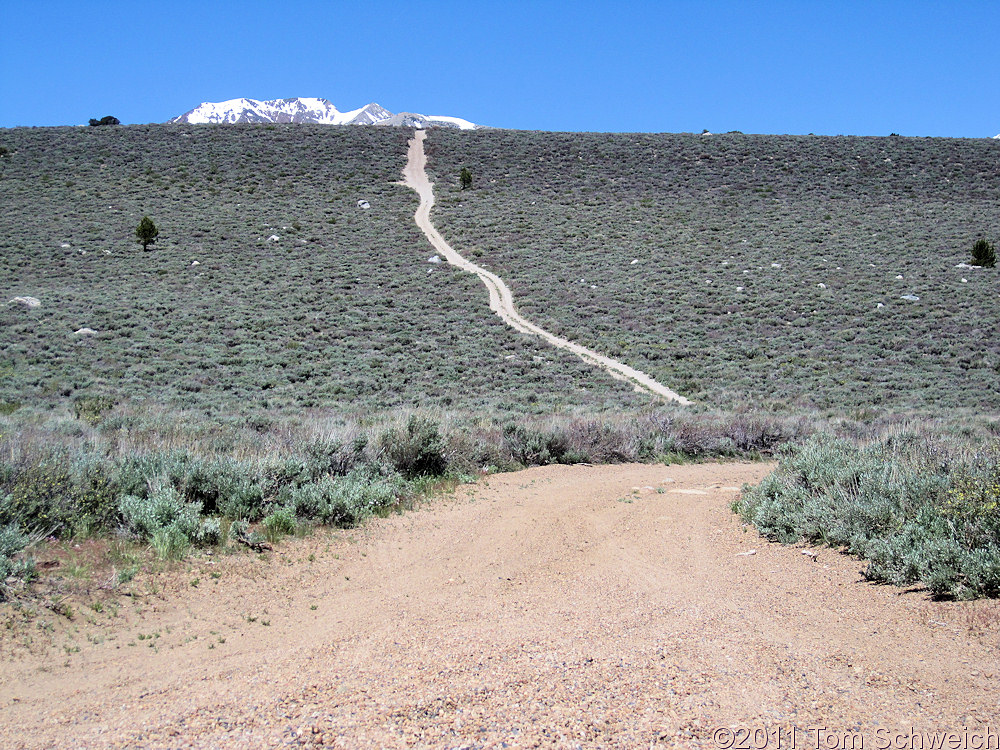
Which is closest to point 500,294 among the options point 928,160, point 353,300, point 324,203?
point 353,300

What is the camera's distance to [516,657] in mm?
3639

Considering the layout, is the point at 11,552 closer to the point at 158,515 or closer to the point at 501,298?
the point at 158,515

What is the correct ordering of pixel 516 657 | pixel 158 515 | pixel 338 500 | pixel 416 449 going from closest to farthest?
pixel 516 657, pixel 158 515, pixel 338 500, pixel 416 449

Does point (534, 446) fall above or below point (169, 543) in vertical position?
below

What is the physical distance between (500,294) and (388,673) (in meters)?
28.0

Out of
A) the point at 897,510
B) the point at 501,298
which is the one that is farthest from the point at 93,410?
the point at 501,298

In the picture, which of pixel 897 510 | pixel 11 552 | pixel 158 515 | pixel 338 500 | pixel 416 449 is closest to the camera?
pixel 11 552

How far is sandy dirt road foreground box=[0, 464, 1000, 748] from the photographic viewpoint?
2.93 meters

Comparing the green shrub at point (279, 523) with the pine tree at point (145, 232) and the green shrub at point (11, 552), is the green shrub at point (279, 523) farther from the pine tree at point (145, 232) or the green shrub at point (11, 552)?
the pine tree at point (145, 232)

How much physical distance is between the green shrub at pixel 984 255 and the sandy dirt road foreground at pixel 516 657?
32.7 metres

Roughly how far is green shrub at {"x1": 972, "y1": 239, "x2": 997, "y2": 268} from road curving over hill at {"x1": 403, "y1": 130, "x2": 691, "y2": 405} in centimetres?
2076

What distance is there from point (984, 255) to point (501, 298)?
74.1 feet

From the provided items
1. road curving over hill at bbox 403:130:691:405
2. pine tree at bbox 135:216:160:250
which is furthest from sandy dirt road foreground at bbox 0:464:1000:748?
pine tree at bbox 135:216:160:250

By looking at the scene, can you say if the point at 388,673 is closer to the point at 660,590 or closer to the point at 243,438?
the point at 660,590
